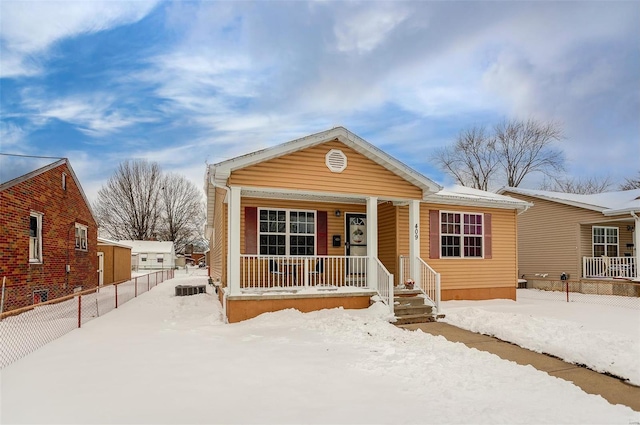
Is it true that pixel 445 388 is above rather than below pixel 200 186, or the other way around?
below

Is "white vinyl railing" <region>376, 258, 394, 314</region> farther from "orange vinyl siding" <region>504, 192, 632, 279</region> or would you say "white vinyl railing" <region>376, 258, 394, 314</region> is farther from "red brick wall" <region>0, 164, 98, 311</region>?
"orange vinyl siding" <region>504, 192, 632, 279</region>

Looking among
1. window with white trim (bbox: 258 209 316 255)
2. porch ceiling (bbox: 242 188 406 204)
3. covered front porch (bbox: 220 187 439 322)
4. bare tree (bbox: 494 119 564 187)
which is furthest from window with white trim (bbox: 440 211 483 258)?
bare tree (bbox: 494 119 564 187)

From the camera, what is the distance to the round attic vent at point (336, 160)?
32.7 ft

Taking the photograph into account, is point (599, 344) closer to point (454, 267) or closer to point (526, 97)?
point (454, 267)

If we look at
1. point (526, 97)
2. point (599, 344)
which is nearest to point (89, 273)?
point (599, 344)

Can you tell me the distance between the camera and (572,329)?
26.7 ft

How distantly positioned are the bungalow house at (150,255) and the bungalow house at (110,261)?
65.4 ft

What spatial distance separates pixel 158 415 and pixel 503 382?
424 cm

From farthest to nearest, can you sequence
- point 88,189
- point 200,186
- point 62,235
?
point 200,186
point 88,189
point 62,235

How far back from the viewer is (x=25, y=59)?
12430mm

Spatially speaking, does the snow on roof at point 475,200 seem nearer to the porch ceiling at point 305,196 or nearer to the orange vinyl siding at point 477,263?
the orange vinyl siding at point 477,263

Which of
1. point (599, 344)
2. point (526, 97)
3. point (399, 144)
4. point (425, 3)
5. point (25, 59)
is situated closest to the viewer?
point (599, 344)

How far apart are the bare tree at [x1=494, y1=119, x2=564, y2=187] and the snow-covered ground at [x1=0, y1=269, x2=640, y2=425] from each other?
3237cm

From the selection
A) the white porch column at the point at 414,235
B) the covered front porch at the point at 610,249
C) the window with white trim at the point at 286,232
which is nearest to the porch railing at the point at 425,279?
the white porch column at the point at 414,235
